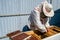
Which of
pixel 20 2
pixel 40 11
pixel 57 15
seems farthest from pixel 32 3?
pixel 57 15

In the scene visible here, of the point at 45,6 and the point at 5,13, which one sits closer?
the point at 45,6

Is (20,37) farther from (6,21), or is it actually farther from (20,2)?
(20,2)

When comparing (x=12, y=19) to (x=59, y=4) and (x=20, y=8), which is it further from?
(x=59, y=4)

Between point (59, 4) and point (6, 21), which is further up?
point (59, 4)

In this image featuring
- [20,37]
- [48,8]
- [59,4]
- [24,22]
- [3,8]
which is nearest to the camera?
[20,37]

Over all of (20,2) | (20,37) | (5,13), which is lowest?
(20,37)

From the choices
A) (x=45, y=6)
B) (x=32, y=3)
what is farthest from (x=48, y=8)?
(x=32, y=3)

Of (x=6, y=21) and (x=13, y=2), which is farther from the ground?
(x=13, y=2)

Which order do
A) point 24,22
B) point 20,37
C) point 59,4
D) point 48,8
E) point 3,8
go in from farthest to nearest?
1. point 59,4
2. point 24,22
3. point 3,8
4. point 48,8
5. point 20,37

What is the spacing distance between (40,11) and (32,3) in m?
0.50

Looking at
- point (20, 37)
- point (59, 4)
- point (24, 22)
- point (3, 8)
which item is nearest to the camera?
point (20, 37)

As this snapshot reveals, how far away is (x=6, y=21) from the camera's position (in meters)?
3.06

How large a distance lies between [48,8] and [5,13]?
2.73 ft

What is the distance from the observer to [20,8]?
317 centimetres
